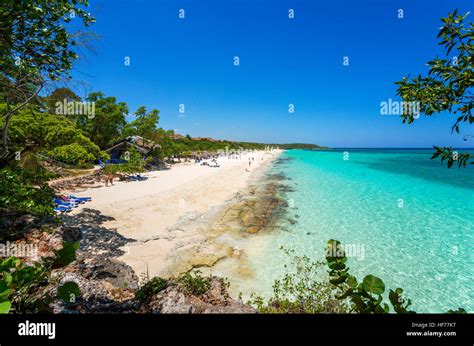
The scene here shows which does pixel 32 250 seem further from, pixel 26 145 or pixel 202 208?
pixel 202 208

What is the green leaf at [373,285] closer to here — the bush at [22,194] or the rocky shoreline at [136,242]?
the rocky shoreline at [136,242]

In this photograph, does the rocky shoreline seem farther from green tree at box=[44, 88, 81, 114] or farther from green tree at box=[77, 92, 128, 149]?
green tree at box=[77, 92, 128, 149]

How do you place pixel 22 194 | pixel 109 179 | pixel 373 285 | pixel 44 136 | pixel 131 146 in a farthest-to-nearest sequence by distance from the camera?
pixel 131 146
pixel 109 179
pixel 44 136
pixel 22 194
pixel 373 285

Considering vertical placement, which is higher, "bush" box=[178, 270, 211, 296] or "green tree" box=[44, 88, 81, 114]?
"green tree" box=[44, 88, 81, 114]

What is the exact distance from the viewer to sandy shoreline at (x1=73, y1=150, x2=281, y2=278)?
827 cm

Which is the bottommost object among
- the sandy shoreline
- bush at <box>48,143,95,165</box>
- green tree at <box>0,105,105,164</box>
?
the sandy shoreline

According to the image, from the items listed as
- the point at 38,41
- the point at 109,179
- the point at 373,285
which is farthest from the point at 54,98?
the point at 109,179

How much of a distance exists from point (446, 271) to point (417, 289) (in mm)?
2582

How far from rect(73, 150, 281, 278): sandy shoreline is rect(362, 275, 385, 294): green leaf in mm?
5007

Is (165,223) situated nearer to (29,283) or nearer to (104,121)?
(29,283)

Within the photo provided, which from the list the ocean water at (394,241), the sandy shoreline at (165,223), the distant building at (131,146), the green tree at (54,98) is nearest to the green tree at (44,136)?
the green tree at (54,98)

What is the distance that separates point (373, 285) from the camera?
6.27 feet

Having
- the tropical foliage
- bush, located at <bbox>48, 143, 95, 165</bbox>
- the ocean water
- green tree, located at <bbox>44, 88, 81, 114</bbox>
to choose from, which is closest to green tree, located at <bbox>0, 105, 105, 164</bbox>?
bush, located at <bbox>48, 143, 95, 165</bbox>

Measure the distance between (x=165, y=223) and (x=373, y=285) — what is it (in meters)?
11.0
